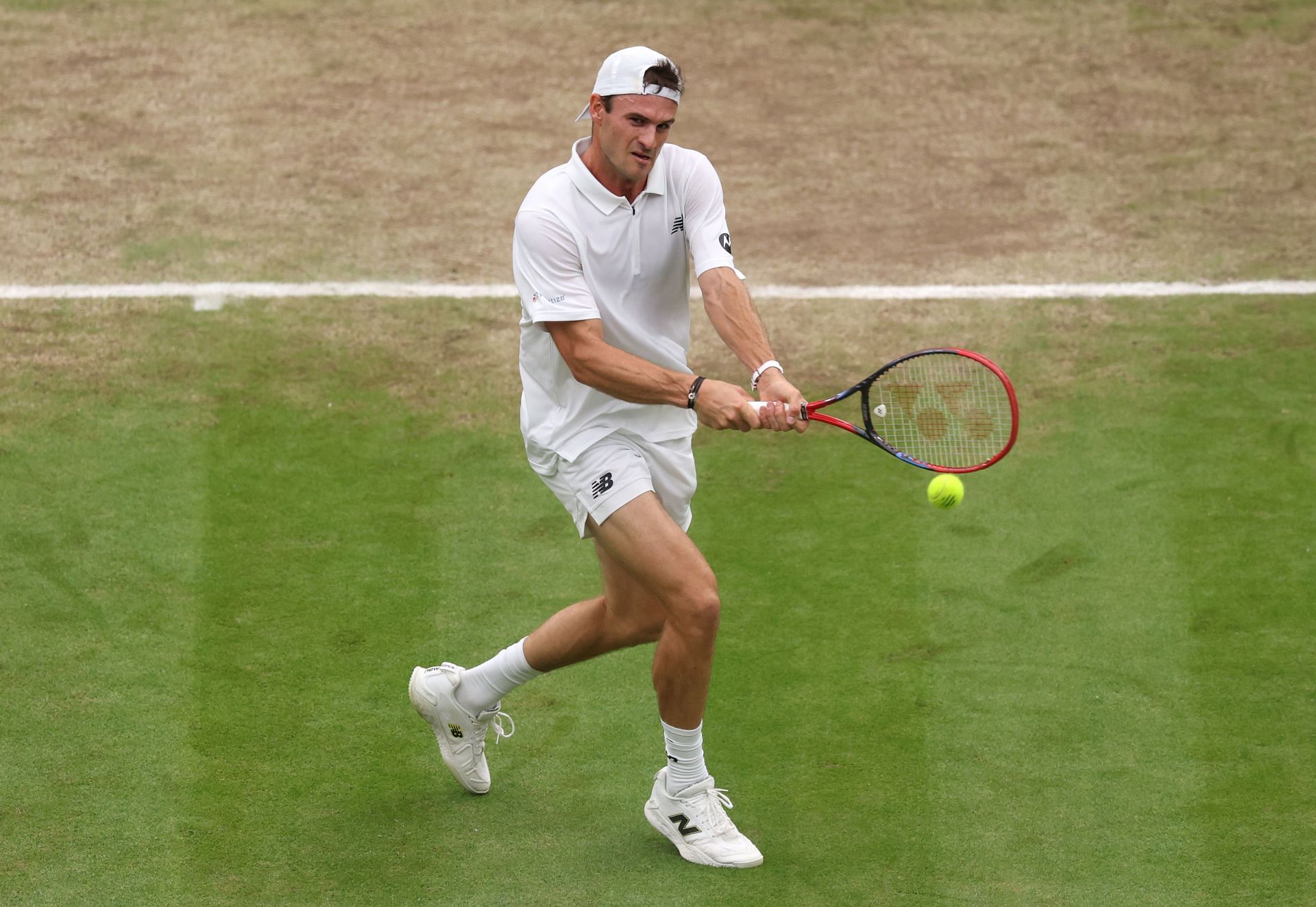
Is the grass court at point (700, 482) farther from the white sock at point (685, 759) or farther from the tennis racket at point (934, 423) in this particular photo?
the tennis racket at point (934, 423)

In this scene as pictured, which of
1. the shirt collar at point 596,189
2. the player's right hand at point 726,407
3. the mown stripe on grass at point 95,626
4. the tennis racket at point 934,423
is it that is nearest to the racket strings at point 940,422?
the tennis racket at point 934,423

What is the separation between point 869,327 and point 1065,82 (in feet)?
11.5

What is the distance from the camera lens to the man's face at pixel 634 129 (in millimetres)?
4957

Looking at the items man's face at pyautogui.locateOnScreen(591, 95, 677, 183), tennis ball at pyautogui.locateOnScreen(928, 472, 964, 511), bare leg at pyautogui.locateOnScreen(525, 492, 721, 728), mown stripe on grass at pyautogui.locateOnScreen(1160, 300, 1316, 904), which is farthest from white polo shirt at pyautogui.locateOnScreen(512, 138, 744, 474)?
mown stripe on grass at pyautogui.locateOnScreen(1160, 300, 1316, 904)

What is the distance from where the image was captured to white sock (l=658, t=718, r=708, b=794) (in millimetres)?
5086

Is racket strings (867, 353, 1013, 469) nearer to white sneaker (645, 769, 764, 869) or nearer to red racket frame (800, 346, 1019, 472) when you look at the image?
red racket frame (800, 346, 1019, 472)

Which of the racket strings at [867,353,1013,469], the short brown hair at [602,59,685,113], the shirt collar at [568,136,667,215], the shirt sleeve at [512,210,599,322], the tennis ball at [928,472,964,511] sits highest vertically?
the short brown hair at [602,59,685,113]

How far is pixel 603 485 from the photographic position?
16.5 feet

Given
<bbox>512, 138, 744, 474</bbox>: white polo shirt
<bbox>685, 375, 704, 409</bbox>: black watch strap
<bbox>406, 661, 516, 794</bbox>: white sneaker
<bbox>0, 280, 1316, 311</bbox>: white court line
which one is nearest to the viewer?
<bbox>685, 375, 704, 409</bbox>: black watch strap

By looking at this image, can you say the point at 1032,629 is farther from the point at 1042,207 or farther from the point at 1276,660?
the point at 1042,207

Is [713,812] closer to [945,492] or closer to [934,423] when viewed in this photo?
[945,492]

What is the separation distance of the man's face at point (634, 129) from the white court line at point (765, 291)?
3.84 metres

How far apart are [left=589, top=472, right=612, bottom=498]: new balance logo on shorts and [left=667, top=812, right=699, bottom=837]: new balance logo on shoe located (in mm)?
1023

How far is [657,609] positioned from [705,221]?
1238mm
